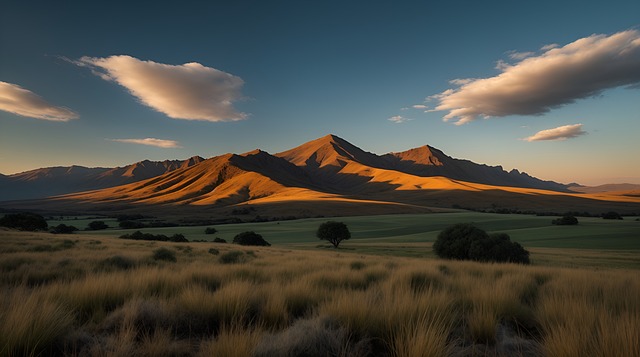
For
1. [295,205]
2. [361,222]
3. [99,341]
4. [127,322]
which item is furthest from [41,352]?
[295,205]

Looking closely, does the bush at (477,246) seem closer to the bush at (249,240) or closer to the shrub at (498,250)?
the shrub at (498,250)

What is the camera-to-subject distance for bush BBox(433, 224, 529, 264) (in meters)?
33.1

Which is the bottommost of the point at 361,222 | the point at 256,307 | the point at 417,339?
the point at 361,222

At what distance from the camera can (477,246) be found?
3575 centimetres

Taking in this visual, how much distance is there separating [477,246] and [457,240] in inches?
139

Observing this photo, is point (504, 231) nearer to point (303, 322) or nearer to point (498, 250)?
point (498, 250)

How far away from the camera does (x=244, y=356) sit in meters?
3.20

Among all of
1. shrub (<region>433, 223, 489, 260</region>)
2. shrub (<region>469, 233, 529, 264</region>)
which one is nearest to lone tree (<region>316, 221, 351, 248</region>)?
→ shrub (<region>433, 223, 489, 260</region>)

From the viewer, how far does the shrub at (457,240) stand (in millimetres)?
38438

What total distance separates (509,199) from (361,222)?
412ft

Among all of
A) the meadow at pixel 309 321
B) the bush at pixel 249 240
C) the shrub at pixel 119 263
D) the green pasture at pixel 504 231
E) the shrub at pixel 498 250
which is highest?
the meadow at pixel 309 321

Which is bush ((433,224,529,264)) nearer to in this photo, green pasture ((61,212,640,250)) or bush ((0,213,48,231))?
green pasture ((61,212,640,250))

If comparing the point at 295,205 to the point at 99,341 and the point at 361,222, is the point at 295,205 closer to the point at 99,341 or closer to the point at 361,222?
the point at 361,222

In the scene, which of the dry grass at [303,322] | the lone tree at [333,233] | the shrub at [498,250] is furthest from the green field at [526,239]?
the dry grass at [303,322]
